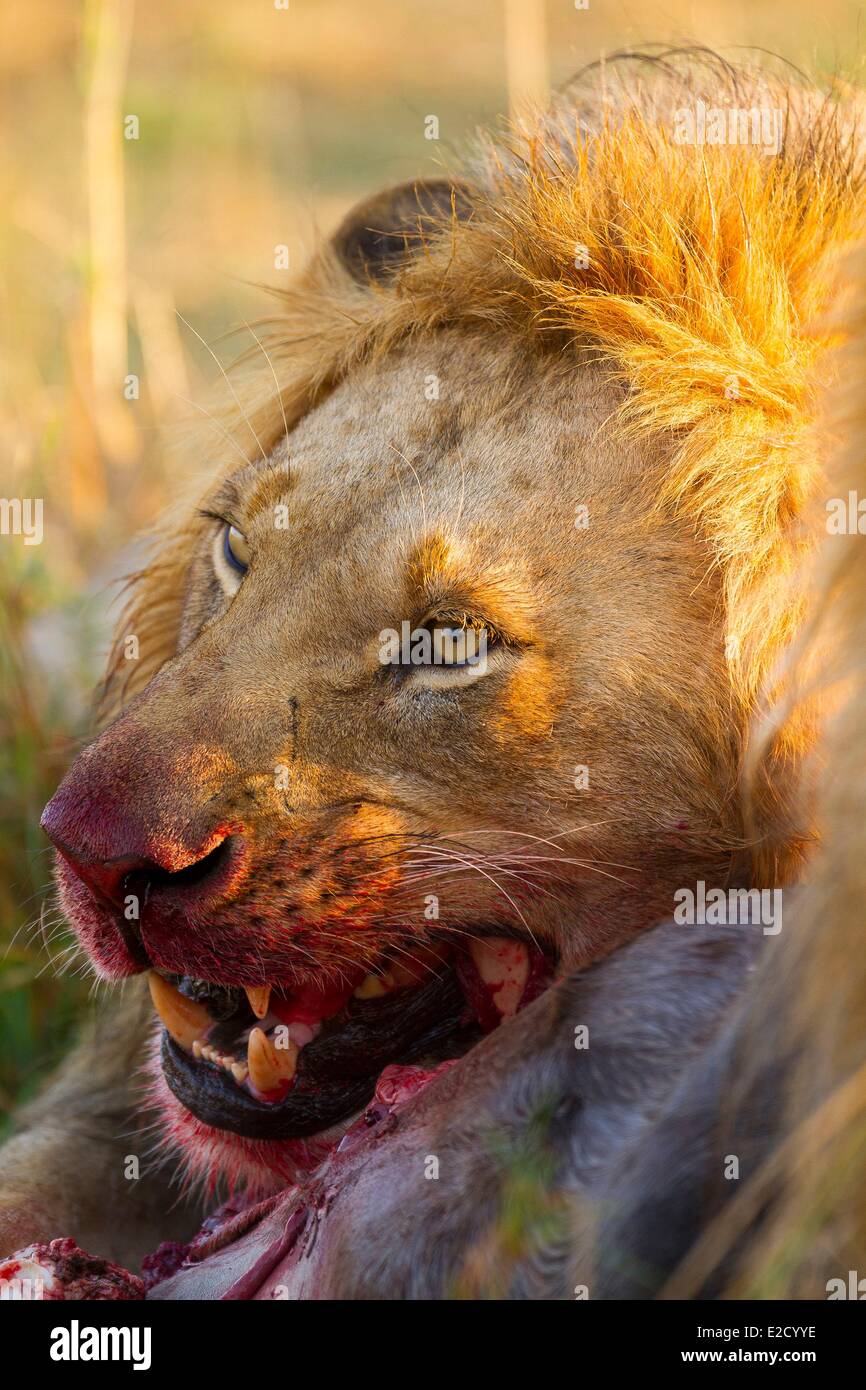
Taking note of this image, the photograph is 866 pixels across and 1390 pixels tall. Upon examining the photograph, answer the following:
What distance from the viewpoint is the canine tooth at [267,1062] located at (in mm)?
2018

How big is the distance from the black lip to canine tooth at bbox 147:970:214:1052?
44 mm

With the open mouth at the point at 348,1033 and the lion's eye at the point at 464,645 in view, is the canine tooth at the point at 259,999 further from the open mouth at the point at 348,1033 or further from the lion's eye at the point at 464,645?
the lion's eye at the point at 464,645

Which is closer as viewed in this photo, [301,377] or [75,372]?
[301,377]

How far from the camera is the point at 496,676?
1951mm

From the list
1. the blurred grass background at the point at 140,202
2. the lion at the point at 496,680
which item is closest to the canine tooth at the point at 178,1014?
the lion at the point at 496,680

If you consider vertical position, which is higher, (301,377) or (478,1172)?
(301,377)

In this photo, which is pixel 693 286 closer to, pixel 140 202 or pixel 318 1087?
pixel 318 1087

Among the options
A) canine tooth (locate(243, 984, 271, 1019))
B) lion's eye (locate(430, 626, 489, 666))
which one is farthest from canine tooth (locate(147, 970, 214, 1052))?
lion's eye (locate(430, 626, 489, 666))

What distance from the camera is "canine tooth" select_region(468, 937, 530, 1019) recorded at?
2082 mm
